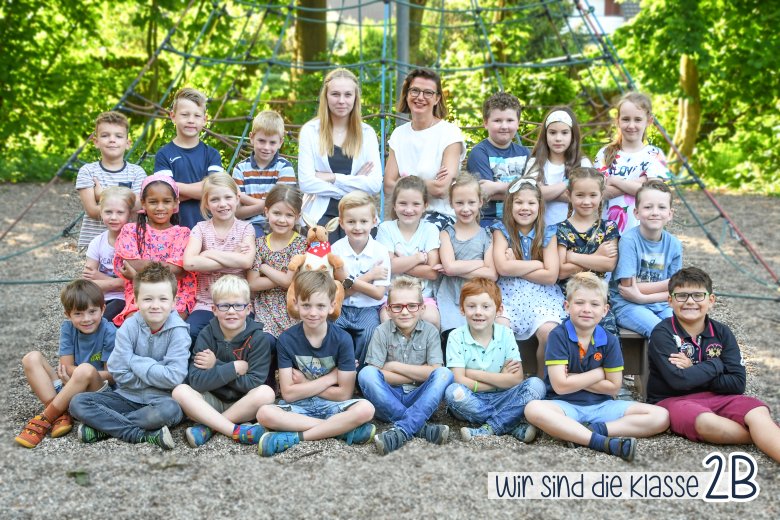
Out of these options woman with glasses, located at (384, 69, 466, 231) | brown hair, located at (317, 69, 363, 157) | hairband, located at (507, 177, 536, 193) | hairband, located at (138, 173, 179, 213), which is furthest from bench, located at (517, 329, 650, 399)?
hairband, located at (138, 173, 179, 213)

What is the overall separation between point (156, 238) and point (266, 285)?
0.53 metres

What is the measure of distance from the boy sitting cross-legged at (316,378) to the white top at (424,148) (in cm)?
106

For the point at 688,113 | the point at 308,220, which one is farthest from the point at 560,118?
the point at 688,113

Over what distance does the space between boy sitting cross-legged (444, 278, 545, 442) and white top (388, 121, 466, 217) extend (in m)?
0.86

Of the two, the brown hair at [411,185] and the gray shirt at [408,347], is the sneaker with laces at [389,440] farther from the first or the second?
the brown hair at [411,185]

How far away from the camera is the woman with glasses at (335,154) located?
4141 mm

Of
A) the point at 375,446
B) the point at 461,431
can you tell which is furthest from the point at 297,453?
the point at 461,431

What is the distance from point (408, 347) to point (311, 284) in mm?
492

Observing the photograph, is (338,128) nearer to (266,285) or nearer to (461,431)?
(266,285)

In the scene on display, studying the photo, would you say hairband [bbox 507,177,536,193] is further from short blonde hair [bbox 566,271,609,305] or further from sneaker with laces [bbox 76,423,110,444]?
sneaker with laces [bbox 76,423,110,444]

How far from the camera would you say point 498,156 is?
4.27 meters

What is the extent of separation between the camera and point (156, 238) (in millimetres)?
3799

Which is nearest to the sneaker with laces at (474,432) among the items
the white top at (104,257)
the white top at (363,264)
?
the white top at (363,264)

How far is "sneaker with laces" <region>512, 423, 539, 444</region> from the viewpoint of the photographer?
3.23 metres
